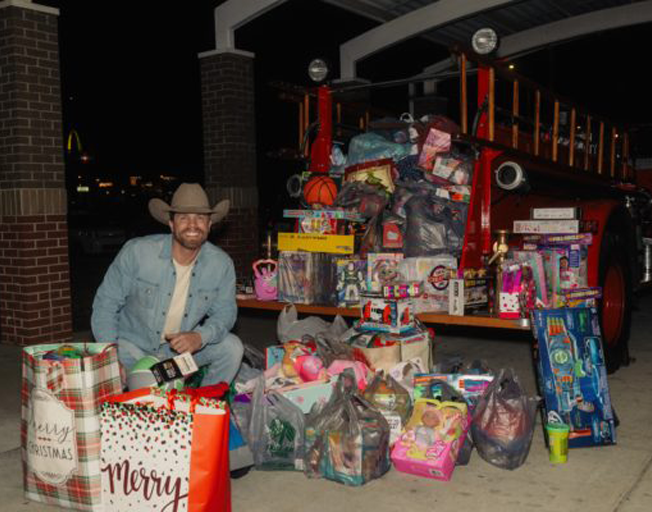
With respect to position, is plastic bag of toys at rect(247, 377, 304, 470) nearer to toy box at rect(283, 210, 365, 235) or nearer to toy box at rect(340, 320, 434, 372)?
toy box at rect(340, 320, 434, 372)

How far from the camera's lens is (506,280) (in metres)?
4.54

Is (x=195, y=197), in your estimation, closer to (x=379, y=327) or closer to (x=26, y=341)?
(x=379, y=327)

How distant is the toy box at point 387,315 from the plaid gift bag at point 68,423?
189 centimetres

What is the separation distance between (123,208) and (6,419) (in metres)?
19.2

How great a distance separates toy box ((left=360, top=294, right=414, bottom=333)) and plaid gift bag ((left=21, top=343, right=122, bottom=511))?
1.89 metres

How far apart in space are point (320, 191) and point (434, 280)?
1435 mm

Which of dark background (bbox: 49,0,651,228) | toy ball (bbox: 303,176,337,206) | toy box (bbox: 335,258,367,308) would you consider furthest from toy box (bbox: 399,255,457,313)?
dark background (bbox: 49,0,651,228)

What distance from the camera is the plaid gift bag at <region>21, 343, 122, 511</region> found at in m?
3.11

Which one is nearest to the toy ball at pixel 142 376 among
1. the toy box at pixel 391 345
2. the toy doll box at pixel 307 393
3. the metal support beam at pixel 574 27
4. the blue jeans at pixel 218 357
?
the blue jeans at pixel 218 357

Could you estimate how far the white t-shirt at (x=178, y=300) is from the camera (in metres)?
4.00

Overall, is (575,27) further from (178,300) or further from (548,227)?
(178,300)

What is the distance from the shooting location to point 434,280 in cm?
484

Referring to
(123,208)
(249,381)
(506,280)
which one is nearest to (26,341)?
(249,381)

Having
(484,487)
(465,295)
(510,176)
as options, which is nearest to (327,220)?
(465,295)
